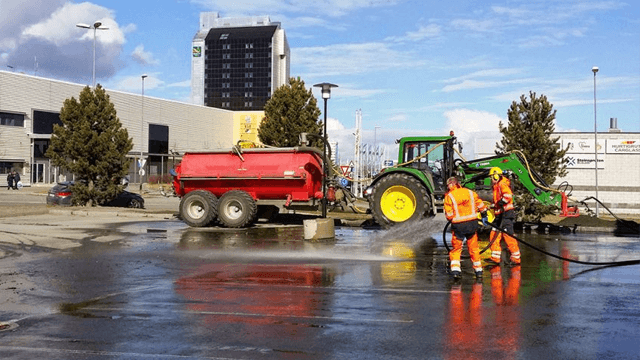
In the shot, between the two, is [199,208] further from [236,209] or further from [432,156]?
[432,156]

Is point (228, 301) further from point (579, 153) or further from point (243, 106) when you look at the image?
point (243, 106)

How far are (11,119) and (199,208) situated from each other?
52443 millimetres

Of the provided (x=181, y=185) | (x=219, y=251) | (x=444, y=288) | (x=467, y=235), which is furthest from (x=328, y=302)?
(x=181, y=185)

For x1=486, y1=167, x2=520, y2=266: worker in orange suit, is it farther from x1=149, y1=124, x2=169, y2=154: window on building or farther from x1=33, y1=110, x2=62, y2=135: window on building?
x1=149, y1=124, x2=169, y2=154: window on building

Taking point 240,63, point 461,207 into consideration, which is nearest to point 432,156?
point 461,207

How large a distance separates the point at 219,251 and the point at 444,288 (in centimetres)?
647

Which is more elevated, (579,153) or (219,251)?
(579,153)

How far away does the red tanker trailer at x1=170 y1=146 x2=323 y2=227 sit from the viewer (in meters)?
20.5

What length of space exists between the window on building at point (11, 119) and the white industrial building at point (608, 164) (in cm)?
5125

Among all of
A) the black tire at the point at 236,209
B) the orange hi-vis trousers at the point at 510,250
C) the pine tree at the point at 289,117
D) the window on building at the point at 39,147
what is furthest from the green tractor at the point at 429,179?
the window on building at the point at 39,147

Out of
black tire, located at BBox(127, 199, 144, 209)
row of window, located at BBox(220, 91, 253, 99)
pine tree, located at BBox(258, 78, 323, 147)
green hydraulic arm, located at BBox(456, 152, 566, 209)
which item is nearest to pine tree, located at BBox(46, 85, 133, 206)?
A: black tire, located at BBox(127, 199, 144, 209)

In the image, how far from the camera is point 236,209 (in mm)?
20812

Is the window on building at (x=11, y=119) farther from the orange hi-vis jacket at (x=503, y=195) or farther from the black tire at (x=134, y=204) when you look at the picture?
the orange hi-vis jacket at (x=503, y=195)

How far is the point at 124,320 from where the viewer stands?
26.1ft
